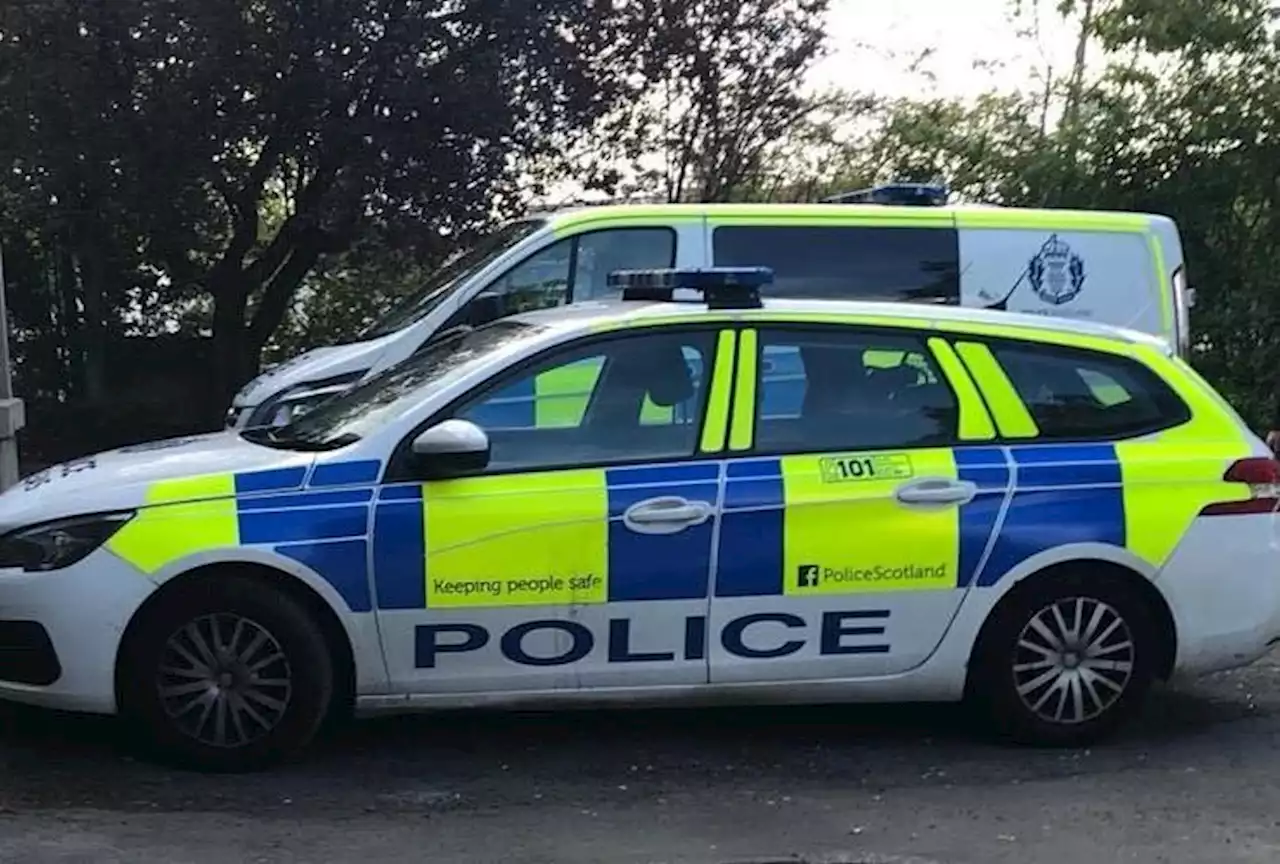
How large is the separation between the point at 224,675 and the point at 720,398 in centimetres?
187

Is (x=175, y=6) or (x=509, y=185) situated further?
(x=509, y=185)

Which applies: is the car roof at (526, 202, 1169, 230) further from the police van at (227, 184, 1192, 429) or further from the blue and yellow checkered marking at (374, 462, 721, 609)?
the blue and yellow checkered marking at (374, 462, 721, 609)

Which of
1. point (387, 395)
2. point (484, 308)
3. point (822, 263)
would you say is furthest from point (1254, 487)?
point (484, 308)

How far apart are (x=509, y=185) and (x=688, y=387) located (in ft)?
28.7

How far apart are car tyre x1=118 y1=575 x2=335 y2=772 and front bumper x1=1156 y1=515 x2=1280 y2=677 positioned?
293 centimetres

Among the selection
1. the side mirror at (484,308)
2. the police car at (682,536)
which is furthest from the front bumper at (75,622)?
the side mirror at (484,308)

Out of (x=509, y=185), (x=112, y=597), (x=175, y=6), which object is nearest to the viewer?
(x=112, y=597)

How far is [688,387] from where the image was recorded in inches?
228

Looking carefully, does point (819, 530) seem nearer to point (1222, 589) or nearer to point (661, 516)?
point (661, 516)

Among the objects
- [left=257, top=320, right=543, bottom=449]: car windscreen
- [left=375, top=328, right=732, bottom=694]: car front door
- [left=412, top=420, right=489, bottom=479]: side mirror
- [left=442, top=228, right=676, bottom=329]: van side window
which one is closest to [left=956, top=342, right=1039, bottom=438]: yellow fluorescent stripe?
[left=375, top=328, right=732, bottom=694]: car front door

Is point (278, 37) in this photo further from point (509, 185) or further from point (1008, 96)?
point (1008, 96)

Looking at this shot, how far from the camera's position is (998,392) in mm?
5953

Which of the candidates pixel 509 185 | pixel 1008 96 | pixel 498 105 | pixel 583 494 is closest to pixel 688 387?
pixel 583 494

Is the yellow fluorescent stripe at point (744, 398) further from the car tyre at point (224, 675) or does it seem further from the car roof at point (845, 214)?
the car roof at point (845, 214)
